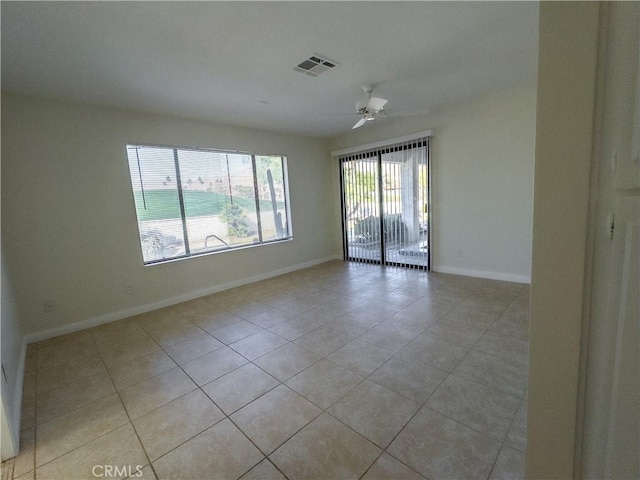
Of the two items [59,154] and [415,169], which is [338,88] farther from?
[59,154]

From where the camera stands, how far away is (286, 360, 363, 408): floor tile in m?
1.87

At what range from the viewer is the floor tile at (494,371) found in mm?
1869

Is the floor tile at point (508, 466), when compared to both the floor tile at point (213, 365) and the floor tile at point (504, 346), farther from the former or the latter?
the floor tile at point (213, 365)

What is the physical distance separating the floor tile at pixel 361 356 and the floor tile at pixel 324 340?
75 mm

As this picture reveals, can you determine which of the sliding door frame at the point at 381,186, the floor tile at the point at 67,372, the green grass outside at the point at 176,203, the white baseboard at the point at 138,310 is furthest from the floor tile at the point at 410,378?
the green grass outside at the point at 176,203

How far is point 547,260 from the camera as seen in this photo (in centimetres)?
77

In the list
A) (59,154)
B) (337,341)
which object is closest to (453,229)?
(337,341)

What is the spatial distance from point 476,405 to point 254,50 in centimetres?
311

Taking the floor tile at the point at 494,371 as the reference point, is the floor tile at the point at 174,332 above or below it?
above

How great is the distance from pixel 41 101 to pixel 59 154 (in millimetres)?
552

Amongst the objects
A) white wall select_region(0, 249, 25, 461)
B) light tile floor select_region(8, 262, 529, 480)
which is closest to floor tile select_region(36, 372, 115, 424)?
light tile floor select_region(8, 262, 529, 480)

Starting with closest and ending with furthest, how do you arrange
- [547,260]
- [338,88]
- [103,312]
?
[547,260]
[338,88]
[103,312]

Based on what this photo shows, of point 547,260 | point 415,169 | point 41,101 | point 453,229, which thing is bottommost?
point 453,229

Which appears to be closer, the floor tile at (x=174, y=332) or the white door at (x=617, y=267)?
the white door at (x=617, y=267)
